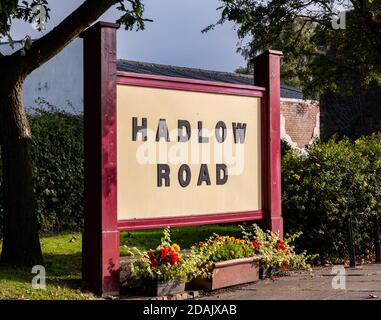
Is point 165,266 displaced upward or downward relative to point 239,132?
downward

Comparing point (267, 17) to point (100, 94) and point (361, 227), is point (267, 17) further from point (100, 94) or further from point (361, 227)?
point (100, 94)

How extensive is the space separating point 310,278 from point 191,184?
229cm

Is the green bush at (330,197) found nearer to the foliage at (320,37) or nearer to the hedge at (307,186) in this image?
the hedge at (307,186)

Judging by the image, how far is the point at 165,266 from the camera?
7.56 m

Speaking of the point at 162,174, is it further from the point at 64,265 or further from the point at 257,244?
the point at 64,265

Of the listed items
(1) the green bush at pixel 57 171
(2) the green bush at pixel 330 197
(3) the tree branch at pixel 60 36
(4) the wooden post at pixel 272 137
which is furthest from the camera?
(1) the green bush at pixel 57 171

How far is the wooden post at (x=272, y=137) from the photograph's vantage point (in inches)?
377

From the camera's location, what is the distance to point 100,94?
753cm

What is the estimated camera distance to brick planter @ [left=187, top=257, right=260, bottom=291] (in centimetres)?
792

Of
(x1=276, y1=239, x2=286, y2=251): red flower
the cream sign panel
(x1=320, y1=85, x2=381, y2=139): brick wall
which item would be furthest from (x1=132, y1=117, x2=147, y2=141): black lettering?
(x1=320, y1=85, x2=381, y2=139): brick wall

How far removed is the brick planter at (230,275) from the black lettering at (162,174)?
129cm

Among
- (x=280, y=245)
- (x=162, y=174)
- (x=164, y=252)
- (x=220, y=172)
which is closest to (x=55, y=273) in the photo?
(x=164, y=252)

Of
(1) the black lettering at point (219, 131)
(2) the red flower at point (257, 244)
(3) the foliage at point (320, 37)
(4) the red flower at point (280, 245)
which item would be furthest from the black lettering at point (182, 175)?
(3) the foliage at point (320, 37)

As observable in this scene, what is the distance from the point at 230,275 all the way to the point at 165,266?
1056 mm
